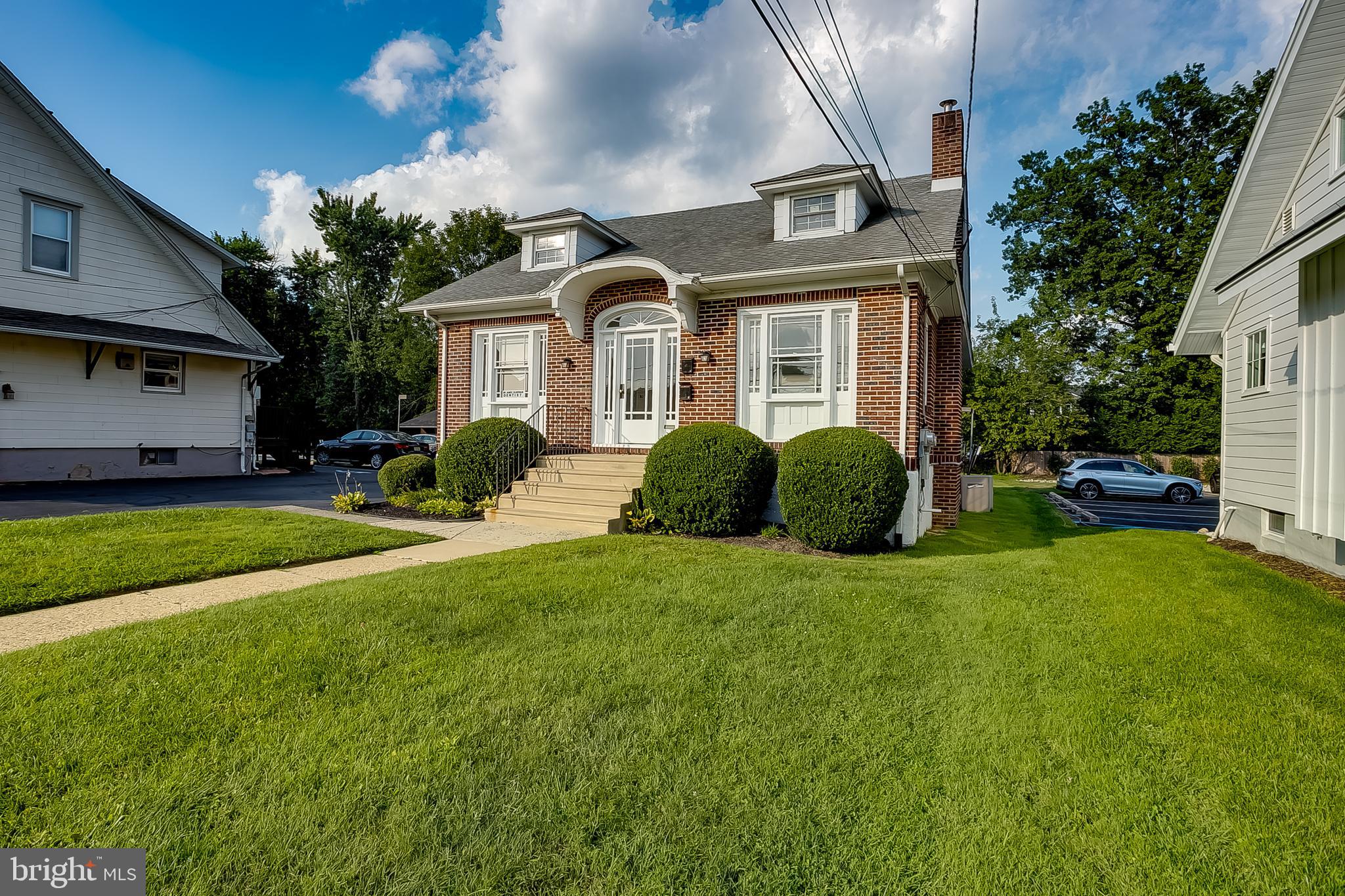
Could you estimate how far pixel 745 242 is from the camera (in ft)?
38.7

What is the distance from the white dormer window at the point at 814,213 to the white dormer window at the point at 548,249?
4804 millimetres

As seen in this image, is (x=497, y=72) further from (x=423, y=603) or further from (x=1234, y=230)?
(x=1234, y=230)

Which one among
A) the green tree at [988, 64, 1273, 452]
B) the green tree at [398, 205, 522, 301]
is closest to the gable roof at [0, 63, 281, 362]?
the green tree at [398, 205, 522, 301]

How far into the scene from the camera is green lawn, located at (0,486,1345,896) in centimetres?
222

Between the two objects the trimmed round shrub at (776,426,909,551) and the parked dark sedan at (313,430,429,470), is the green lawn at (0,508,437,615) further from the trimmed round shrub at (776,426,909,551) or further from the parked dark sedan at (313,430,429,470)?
the parked dark sedan at (313,430,429,470)

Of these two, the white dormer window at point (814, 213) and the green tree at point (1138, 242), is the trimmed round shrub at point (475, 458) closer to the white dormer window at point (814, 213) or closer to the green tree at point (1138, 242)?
the white dormer window at point (814, 213)

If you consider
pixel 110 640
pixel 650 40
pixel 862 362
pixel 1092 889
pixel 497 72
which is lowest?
pixel 1092 889

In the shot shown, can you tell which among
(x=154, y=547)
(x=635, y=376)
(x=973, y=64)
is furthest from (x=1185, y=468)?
(x=154, y=547)

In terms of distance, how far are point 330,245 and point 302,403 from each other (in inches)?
466

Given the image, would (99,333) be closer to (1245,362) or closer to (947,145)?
(947,145)

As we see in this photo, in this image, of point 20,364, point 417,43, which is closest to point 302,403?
point 20,364

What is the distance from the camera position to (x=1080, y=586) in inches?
236

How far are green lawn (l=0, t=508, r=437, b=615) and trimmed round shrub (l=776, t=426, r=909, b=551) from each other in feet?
15.3

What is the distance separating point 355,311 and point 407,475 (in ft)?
87.4
